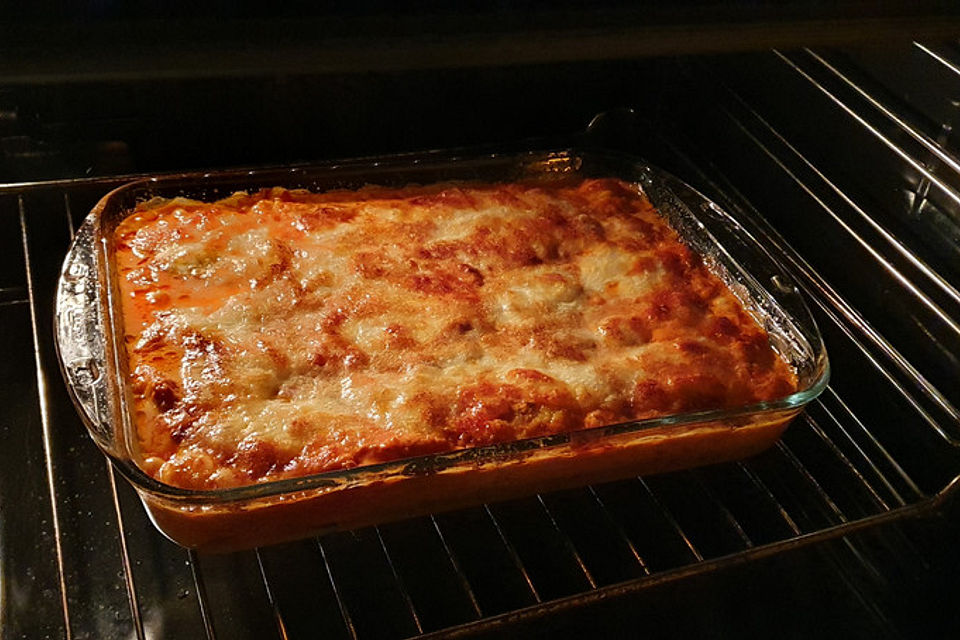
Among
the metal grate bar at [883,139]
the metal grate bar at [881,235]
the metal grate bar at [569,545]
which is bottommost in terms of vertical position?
the metal grate bar at [569,545]

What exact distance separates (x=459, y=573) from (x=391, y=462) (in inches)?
7.4

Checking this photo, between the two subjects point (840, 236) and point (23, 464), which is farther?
point (840, 236)

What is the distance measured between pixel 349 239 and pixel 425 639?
2.10 feet

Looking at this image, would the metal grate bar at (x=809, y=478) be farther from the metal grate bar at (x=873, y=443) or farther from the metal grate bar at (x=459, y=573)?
the metal grate bar at (x=459, y=573)

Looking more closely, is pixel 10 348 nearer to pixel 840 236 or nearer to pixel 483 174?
pixel 483 174

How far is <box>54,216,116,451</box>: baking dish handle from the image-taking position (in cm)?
99

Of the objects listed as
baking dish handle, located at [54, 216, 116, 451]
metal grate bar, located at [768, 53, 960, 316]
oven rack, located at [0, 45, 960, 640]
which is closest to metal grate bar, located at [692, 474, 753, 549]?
oven rack, located at [0, 45, 960, 640]

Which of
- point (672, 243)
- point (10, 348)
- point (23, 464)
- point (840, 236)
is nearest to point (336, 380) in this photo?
point (23, 464)

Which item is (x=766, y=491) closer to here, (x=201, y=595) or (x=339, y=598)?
(x=339, y=598)

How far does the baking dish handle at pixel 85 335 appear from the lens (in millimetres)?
987

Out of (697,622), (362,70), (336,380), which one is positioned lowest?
(697,622)

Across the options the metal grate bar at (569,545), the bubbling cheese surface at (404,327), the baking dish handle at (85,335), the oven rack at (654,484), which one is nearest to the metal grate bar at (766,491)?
A: the oven rack at (654,484)

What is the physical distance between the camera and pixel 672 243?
1.44 metres

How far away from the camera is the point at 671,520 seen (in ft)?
3.78
